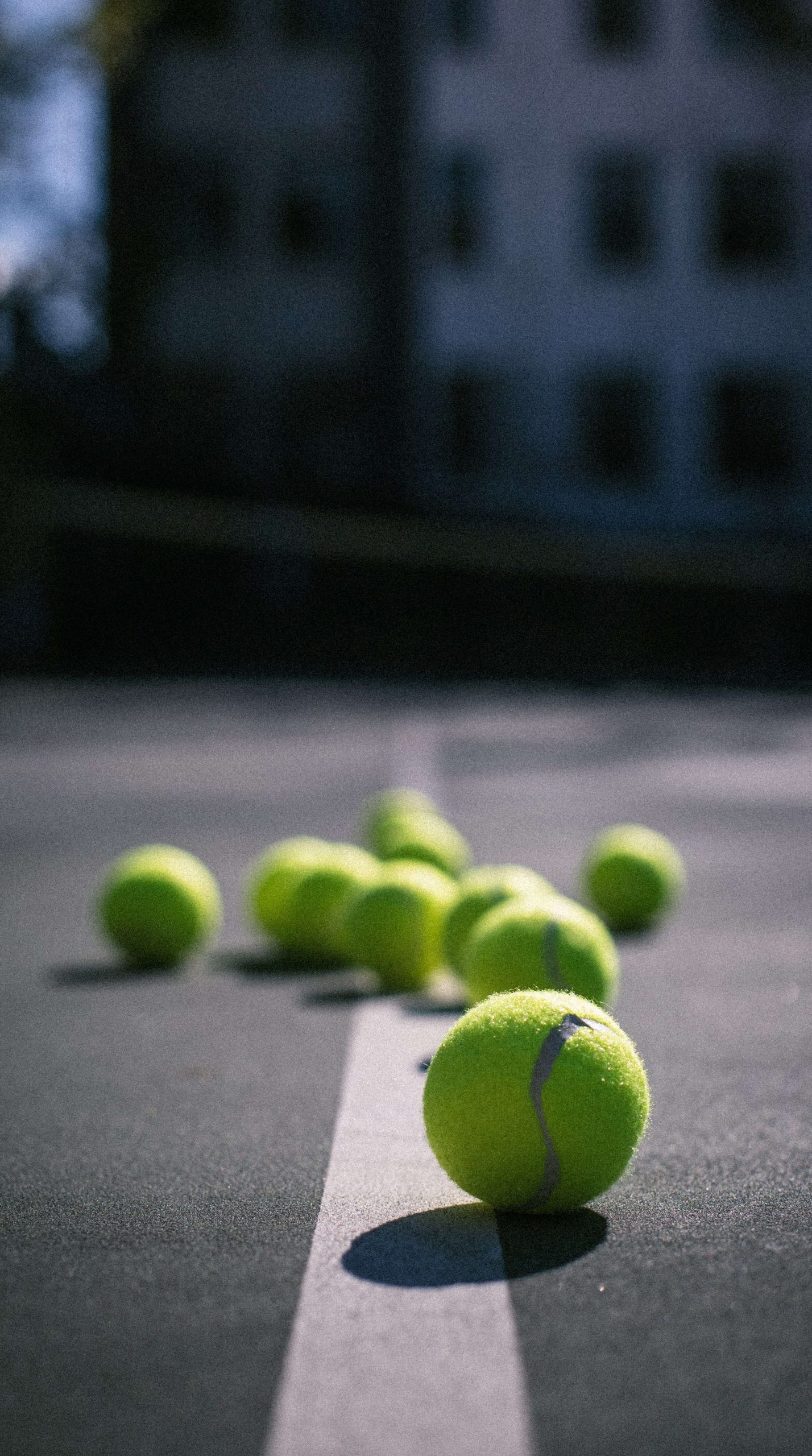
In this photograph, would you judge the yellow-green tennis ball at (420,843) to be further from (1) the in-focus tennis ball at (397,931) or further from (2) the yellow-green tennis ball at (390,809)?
(1) the in-focus tennis ball at (397,931)

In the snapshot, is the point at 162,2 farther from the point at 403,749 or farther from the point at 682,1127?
the point at 682,1127

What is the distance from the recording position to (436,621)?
28.5m

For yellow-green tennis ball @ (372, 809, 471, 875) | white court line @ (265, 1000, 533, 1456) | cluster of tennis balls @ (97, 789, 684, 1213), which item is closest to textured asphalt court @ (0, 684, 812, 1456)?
white court line @ (265, 1000, 533, 1456)

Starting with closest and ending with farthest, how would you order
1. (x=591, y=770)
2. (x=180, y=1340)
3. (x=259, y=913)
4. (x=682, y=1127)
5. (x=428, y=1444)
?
(x=428, y=1444) → (x=180, y=1340) → (x=682, y=1127) → (x=259, y=913) → (x=591, y=770)

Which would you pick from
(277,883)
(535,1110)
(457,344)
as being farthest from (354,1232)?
(457,344)

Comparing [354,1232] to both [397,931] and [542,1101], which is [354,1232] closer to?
[542,1101]

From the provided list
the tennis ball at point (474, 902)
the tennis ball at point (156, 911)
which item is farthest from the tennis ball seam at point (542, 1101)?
the tennis ball at point (156, 911)

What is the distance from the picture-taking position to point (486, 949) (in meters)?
3.99

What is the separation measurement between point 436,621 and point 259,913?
23.1m

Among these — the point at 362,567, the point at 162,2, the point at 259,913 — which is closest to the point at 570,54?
the point at 162,2

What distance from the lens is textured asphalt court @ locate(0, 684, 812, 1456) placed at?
1947 mm

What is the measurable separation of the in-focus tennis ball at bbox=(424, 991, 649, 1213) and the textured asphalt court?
0.08 meters

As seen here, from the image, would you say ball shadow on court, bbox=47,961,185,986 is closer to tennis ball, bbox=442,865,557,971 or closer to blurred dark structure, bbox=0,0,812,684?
tennis ball, bbox=442,865,557,971

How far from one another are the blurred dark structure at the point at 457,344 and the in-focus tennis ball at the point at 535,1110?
2461 cm
